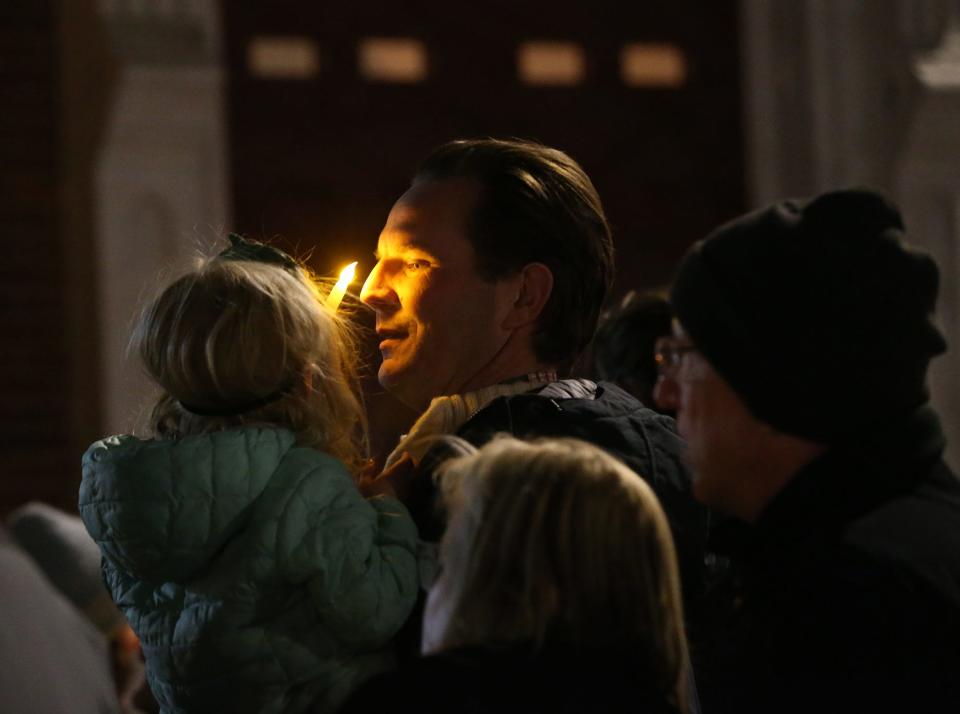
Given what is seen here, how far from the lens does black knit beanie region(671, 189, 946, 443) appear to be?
5.32ft

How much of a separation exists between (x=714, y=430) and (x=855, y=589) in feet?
0.75

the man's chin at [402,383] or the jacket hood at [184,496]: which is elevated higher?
the man's chin at [402,383]

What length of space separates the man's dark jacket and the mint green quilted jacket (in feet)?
0.31

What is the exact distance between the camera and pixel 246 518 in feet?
6.61

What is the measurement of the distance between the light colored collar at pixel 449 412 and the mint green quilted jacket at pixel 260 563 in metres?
0.07

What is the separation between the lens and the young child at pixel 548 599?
1.53 meters

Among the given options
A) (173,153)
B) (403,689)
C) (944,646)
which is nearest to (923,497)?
(944,646)

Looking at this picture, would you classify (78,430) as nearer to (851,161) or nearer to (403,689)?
(851,161)

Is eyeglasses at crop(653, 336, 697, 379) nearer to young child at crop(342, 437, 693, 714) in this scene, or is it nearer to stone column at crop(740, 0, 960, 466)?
young child at crop(342, 437, 693, 714)

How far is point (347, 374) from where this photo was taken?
220 centimetres

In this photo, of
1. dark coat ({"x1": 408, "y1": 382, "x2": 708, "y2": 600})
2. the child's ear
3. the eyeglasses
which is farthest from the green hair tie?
the eyeglasses

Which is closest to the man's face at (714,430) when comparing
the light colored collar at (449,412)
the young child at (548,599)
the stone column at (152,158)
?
the young child at (548,599)

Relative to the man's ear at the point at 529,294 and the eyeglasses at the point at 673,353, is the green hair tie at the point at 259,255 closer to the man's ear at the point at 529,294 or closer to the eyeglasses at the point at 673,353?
the man's ear at the point at 529,294

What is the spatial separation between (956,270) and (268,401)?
4.00 meters
